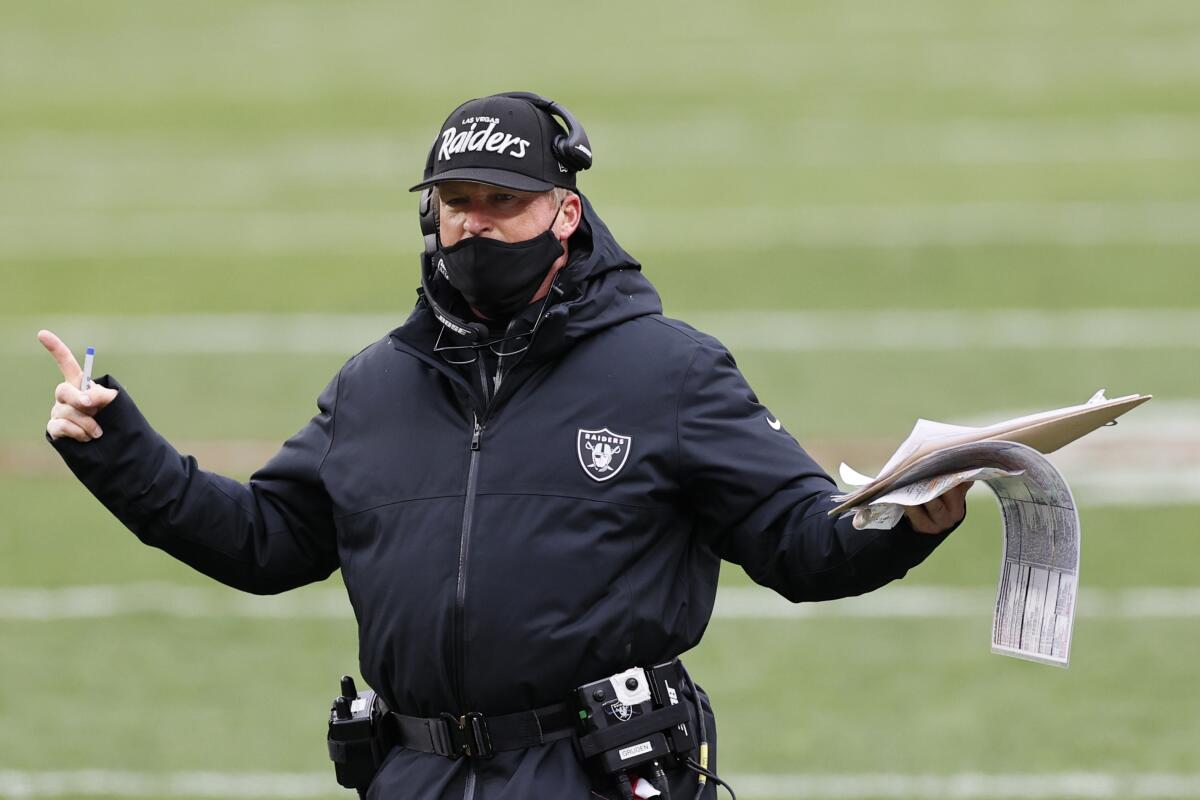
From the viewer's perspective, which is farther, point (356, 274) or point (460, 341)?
point (356, 274)

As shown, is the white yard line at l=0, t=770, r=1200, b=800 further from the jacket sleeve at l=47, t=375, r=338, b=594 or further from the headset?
the headset

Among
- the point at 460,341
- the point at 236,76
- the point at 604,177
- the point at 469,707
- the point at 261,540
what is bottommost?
the point at 469,707

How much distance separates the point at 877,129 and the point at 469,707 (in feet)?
62.7

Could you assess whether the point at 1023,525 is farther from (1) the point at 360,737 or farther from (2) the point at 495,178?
(1) the point at 360,737

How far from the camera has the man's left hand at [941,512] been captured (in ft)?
12.7

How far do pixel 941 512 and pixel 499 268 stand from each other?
3.24 ft

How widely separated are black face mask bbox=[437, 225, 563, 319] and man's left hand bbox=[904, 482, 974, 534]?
2.93 ft

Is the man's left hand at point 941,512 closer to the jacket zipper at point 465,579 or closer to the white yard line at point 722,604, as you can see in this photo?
the jacket zipper at point 465,579

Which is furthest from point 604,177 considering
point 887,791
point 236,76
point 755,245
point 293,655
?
point 887,791

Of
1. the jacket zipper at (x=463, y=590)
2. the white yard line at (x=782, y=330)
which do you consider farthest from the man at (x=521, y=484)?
the white yard line at (x=782, y=330)

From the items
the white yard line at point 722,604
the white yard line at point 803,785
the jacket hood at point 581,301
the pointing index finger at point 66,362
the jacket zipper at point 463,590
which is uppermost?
the jacket hood at point 581,301

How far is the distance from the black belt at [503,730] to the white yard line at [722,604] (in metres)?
6.11

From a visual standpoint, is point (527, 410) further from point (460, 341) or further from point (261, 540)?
point (261, 540)

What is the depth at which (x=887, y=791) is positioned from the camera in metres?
8.08
